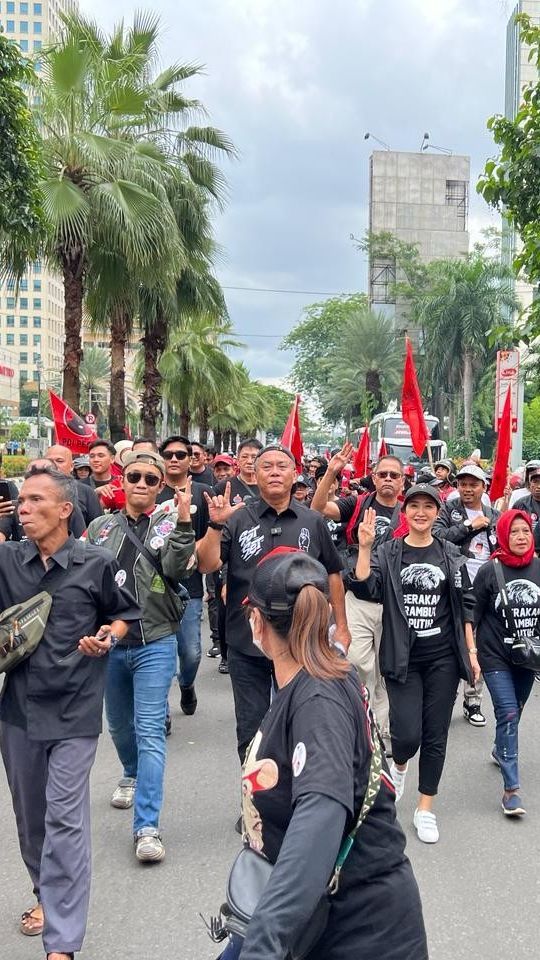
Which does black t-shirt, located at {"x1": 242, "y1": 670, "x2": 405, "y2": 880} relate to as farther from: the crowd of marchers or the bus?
the bus

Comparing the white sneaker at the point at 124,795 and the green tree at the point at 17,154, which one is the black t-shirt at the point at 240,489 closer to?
the white sneaker at the point at 124,795

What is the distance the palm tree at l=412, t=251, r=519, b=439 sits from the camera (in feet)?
140

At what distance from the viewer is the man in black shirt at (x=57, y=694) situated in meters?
3.17

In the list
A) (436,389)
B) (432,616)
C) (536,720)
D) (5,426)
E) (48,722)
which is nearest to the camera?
(48,722)

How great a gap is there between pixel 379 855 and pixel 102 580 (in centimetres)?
181

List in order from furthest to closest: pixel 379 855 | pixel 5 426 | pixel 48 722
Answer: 1. pixel 5 426
2. pixel 48 722
3. pixel 379 855

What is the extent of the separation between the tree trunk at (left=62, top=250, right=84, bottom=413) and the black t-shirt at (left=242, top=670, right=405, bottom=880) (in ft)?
37.9

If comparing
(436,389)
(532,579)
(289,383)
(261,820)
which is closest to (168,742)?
(532,579)

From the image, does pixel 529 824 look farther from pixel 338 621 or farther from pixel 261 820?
pixel 261 820

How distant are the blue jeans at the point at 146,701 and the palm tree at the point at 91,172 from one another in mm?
8280

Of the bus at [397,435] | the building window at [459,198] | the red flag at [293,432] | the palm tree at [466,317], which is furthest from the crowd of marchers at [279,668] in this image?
the building window at [459,198]

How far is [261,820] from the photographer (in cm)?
187

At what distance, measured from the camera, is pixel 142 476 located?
4.34 meters

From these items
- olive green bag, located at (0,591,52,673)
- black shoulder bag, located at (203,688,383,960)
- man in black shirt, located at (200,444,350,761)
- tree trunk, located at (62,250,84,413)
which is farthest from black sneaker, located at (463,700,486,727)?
tree trunk, located at (62,250,84,413)
